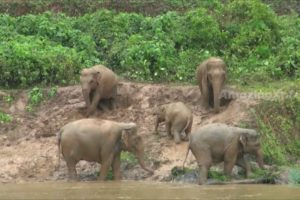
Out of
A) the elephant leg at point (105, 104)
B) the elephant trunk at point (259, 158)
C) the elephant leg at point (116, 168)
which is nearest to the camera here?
the elephant trunk at point (259, 158)

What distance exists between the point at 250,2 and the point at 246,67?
333 cm

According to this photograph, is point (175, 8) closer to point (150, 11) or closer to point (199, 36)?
point (150, 11)

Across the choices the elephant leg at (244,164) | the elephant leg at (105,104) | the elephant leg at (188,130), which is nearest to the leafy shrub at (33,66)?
the elephant leg at (105,104)

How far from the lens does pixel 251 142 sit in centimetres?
1916

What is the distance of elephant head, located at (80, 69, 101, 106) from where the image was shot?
74.5 ft

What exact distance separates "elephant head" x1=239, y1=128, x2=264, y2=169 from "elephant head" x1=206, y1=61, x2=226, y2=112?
3.21m

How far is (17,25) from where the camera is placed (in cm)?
2862

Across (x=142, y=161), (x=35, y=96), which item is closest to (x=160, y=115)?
(x=142, y=161)

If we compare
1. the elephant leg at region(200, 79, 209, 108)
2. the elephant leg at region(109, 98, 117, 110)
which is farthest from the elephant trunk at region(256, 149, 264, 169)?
the elephant leg at region(109, 98, 117, 110)

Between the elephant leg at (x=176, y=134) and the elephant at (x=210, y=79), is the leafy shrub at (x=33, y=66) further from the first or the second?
the elephant leg at (x=176, y=134)

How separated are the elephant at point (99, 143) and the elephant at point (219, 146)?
1.28 metres

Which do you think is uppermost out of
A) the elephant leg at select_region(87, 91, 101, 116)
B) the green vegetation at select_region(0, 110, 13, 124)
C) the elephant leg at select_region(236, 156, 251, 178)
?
the elephant leg at select_region(87, 91, 101, 116)

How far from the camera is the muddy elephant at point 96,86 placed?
74.7ft

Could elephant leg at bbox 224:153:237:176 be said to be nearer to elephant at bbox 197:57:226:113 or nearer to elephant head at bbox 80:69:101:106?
elephant at bbox 197:57:226:113
